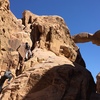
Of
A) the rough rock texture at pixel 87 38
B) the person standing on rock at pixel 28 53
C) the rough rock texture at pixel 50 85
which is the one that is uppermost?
the rough rock texture at pixel 87 38

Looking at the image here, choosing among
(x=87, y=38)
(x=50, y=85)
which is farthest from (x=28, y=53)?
(x=87, y=38)

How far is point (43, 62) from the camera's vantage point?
41.3 ft

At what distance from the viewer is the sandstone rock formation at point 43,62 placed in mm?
10453

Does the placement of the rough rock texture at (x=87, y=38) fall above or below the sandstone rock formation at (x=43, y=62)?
above

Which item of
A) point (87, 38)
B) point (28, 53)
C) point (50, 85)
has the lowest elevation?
point (50, 85)

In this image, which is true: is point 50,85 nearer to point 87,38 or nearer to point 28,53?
point 28,53

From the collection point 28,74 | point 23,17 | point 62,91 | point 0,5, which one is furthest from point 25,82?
point 23,17

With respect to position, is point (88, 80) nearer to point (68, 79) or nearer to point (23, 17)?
point (68, 79)

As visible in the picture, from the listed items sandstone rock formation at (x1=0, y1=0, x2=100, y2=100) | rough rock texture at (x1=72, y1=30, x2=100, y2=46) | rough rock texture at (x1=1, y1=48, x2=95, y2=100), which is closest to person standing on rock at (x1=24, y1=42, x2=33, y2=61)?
sandstone rock formation at (x1=0, y1=0, x2=100, y2=100)

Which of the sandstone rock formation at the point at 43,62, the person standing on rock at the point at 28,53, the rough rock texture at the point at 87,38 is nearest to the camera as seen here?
the sandstone rock formation at the point at 43,62

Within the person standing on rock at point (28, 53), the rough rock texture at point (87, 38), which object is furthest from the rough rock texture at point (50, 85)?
the rough rock texture at point (87, 38)

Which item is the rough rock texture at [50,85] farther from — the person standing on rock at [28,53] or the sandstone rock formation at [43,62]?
the person standing on rock at [28,53]

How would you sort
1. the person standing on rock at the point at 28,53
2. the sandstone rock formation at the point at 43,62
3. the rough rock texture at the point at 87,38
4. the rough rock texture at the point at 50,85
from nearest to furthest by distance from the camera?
1. the rough rock texture at the point at 50,85
2. the sandstone rock formation at the point at 43,62
3. the person standing on rock at the point at 28,53
4. the rough rock texture at the point at 87,38

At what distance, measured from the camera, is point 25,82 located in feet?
35.1
